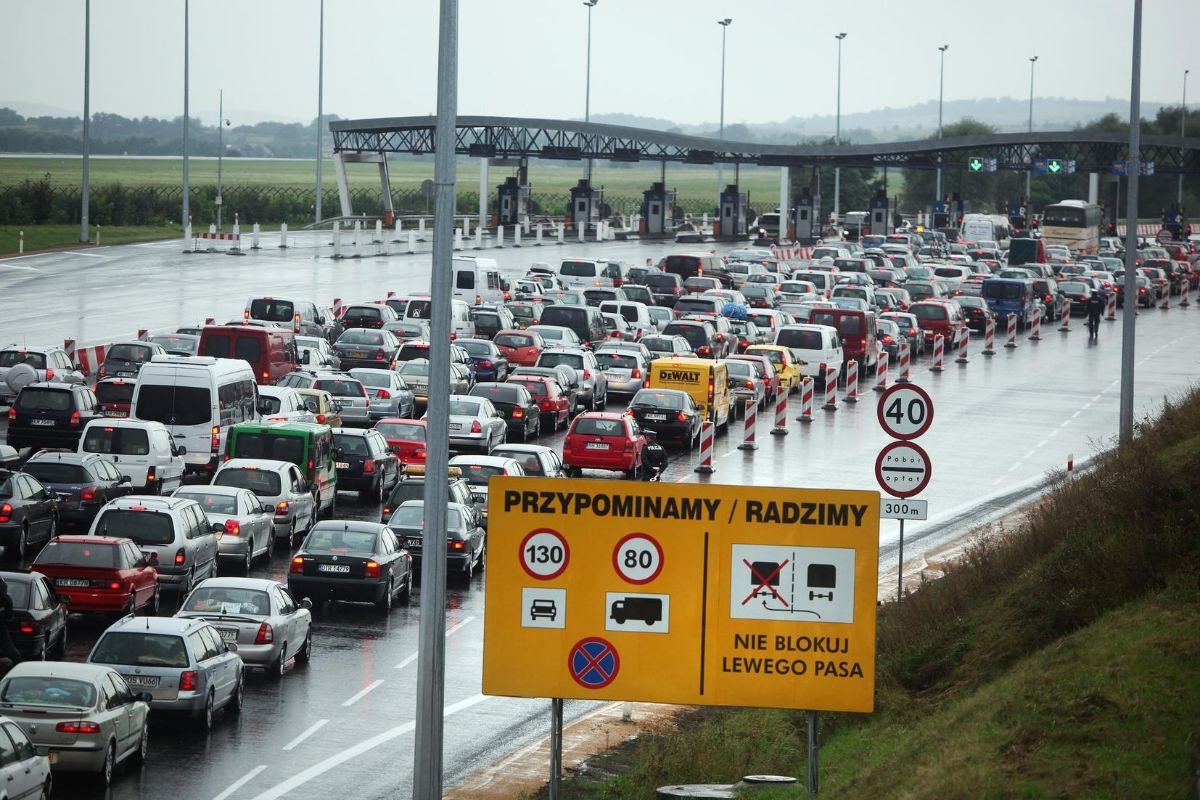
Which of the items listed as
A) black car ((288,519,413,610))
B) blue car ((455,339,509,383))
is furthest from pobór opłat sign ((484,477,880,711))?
blue car ((455,339,509,383))

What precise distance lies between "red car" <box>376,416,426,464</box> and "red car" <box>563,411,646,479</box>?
2.74 m

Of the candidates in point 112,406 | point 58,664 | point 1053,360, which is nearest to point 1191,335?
point 1053,360

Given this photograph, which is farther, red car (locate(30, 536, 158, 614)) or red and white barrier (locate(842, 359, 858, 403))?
red and white barrier (locate(842, 359, 858, 403))

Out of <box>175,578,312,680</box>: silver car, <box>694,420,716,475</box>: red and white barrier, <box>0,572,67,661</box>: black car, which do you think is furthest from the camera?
<box>694,420,716,475</box>: red and white barrier

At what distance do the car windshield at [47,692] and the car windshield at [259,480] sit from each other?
1310cm

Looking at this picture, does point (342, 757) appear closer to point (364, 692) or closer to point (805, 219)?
point (364, 692)

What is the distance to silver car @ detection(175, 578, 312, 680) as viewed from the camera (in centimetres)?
2253

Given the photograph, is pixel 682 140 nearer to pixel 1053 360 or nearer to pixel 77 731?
pixel 1053 360

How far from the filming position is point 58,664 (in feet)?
58.5

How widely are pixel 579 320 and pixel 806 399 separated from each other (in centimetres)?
1001

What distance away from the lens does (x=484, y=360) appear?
49625mm

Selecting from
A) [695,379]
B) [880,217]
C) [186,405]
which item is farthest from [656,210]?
[186,405]

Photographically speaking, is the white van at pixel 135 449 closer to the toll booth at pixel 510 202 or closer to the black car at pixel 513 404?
the black car at pixel 513 404

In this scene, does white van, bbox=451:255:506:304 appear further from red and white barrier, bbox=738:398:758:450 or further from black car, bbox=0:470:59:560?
black car, bbox=0:470:59:560
